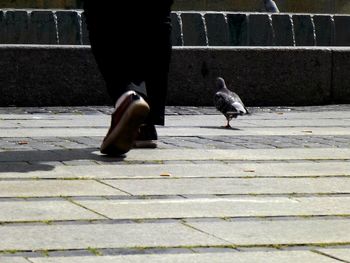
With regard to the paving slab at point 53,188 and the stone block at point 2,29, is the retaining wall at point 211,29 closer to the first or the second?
the stone block at point 2,29

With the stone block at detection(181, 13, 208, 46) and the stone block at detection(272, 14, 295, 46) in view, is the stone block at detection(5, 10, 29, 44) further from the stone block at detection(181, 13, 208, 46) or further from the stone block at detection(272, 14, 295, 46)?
the stone block at detection(272, 14, 295, 46)

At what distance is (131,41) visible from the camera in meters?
7.56

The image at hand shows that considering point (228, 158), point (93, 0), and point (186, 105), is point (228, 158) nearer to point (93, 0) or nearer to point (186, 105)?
point (93, 0)

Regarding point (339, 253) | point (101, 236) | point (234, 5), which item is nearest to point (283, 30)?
point (234, 5)

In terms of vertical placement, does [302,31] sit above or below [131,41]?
below

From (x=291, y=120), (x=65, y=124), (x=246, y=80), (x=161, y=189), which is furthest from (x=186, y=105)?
(x=161, y=189)

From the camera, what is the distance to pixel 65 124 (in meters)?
9.98

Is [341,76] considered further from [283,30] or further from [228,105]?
[228,105]

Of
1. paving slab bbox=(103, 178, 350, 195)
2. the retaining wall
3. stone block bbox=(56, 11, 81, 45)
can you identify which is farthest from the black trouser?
stone block bbox=(56, 11, 81, 45)

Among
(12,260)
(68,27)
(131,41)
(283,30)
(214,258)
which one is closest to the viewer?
(12,260)

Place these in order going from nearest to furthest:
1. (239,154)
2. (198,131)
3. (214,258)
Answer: (214,258) → (239,154) → (198,131)

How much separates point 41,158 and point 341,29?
955 cm

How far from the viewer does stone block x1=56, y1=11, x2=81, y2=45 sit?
14.3m

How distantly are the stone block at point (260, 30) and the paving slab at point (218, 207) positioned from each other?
366 inches
